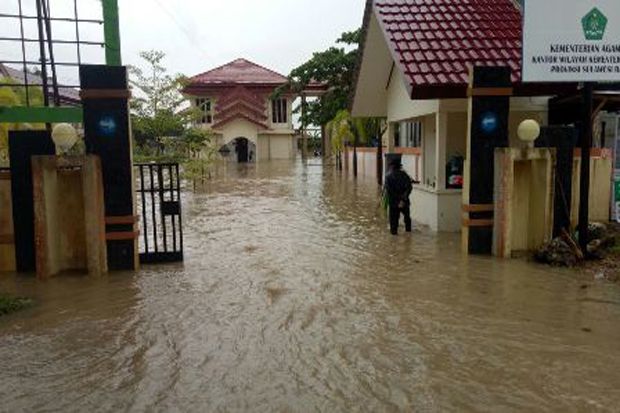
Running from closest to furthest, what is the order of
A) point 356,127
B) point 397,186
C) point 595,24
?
1. point 595,24
2. point 397,186
3. point 356,127

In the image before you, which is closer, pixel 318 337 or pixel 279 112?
pixel 318 337

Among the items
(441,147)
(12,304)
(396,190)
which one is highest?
(441,147)

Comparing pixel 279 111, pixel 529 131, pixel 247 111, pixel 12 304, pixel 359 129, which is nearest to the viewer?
pixel 12 304

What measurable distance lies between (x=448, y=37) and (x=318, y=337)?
814 cm

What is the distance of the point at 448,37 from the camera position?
11.7 metres

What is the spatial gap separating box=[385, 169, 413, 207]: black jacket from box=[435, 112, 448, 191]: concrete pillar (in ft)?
2.45

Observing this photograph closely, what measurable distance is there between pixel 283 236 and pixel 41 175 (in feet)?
15.7

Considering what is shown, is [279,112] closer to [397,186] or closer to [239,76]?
[239,76]

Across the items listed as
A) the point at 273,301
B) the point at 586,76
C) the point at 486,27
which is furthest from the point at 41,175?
the point at 486,27

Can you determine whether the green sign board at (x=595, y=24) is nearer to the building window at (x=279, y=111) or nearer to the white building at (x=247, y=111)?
the white building at (x=247, y=111)

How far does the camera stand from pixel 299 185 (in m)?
24.0

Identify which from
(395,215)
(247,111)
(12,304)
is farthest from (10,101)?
(247,111)

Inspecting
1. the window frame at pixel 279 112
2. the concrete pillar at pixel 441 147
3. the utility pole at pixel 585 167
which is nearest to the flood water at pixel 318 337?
the utility pole at pixel 585 167

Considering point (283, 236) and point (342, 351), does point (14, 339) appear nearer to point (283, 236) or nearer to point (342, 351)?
point (342, 351)
